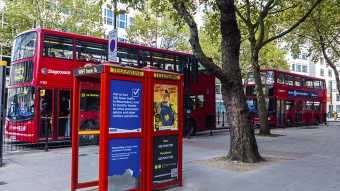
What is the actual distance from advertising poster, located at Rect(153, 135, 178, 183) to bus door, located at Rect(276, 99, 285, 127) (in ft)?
68.8

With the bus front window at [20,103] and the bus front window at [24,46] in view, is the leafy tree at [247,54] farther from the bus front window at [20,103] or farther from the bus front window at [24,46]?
the bus front window at [20,103]

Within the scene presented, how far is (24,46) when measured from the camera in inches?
608

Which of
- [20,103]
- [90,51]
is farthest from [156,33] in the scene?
[20,103]

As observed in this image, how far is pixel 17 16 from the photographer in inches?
1156

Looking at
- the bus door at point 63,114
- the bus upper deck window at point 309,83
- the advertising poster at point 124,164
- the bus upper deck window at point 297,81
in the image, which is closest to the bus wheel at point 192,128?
the bus door at point 63,114

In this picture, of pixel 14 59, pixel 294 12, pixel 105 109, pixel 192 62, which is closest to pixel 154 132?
pixel 105 109

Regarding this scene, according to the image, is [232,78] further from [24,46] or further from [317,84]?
[317,84]

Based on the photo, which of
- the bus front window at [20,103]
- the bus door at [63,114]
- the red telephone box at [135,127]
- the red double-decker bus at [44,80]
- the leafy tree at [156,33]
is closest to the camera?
the red telephone box at [135,127]

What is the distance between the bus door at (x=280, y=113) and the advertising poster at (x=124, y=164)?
21927 mm

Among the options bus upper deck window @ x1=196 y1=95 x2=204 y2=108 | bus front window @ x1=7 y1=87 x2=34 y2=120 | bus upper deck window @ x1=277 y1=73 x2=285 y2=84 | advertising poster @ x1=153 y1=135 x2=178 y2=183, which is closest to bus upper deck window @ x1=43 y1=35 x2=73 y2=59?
bus front window @ x1=7 y1=87 x2=34 y2=120

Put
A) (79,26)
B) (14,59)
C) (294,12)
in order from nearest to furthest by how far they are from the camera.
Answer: (14,59) < (294,12) < (79,26)

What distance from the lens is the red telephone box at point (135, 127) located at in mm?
6750

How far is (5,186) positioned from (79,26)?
25101 millimetres

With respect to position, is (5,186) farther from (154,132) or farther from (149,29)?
(149,29)
